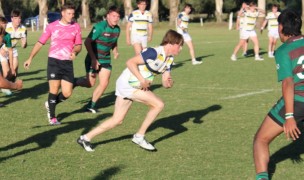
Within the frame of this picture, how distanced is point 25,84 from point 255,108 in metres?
7.02

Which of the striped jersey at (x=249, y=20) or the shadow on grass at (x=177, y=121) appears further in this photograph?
the striped jersey at (x=249, y=20)

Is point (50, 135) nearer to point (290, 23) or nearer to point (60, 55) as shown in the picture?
point (60, 55)

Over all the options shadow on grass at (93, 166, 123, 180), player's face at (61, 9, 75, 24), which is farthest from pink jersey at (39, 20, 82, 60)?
shadow on grass at (93, 166, 123, 180)

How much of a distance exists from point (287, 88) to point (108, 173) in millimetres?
2407

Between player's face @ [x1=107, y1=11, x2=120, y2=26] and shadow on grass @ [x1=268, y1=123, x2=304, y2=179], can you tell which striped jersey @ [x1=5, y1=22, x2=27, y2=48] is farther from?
shadow on grass @ [x1=268, y1=123, x2=304, y2=179]

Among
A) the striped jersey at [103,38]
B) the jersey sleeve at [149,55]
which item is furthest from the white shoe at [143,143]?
the striped jersey at [103,38]

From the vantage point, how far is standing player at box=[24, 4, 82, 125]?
10.0 m

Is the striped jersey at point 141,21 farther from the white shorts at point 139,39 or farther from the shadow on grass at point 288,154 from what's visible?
the shadow on grass at point 288,154

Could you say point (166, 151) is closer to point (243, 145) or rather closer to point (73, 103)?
point (243, 145)

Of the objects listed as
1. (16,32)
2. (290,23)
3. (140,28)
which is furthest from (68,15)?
(140,28)

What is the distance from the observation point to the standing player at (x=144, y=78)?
7.51m

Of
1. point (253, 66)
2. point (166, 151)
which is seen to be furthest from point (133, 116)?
point (253, 66)

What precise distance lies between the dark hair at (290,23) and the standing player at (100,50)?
5.16 meters

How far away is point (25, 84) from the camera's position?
15875 millimetres
